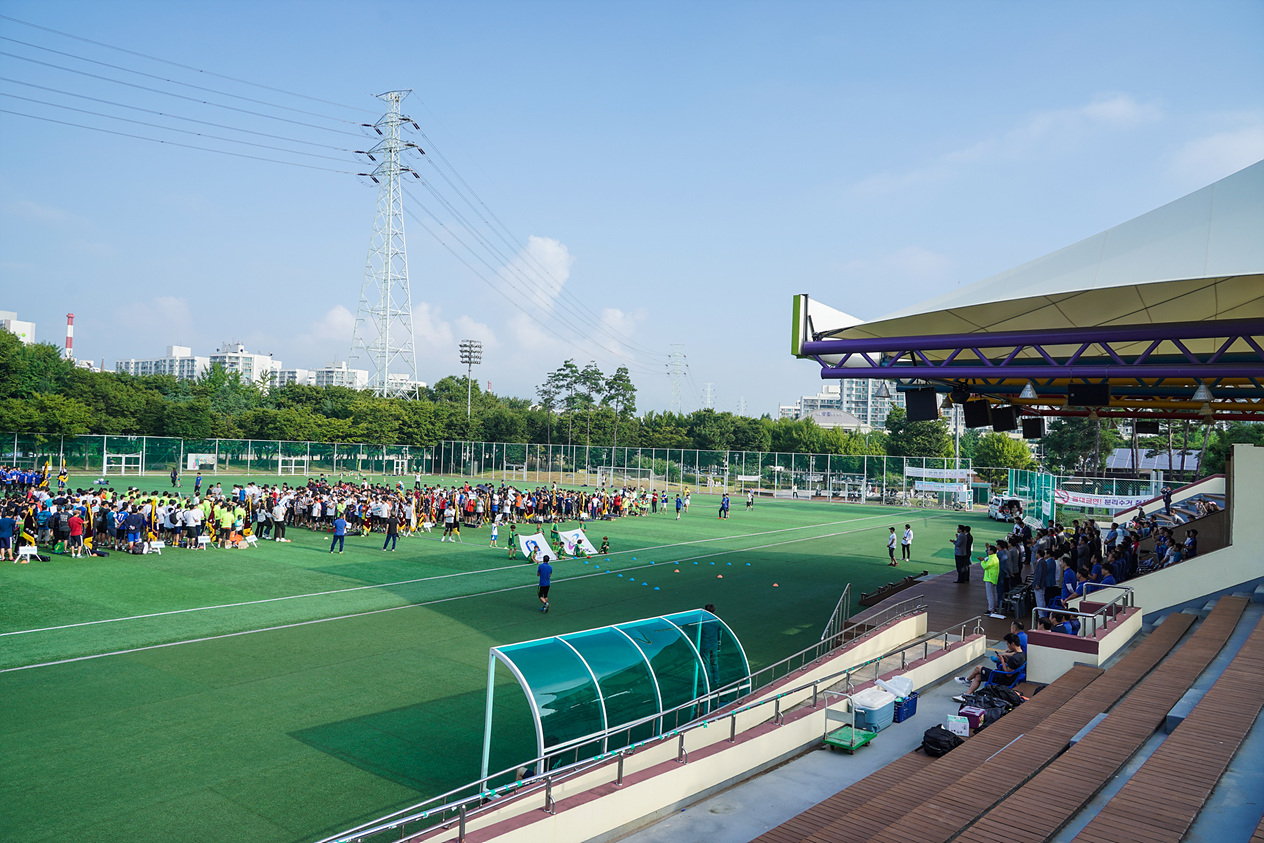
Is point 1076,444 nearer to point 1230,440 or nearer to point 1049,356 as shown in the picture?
point 1230,440

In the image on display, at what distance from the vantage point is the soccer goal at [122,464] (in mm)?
47094

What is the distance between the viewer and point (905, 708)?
1009 centimetres

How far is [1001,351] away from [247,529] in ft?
76.5

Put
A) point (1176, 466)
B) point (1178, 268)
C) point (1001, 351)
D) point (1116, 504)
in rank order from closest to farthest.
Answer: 1. point (1178, 268)
2. point (1001, 351)
3. point (1116, 504)
4. point (1176, 466)

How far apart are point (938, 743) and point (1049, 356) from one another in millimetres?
7376

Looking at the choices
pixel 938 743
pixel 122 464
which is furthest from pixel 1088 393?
pixel 122 464

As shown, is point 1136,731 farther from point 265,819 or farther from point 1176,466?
point 1176,466

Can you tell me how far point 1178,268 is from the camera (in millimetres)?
9516

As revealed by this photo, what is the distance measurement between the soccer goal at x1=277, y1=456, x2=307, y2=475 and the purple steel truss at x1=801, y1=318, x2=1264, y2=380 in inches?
2047

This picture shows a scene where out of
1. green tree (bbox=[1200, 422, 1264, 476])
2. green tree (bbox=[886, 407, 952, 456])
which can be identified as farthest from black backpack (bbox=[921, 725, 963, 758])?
green tree (bbox=[886, 407, 952, 456])

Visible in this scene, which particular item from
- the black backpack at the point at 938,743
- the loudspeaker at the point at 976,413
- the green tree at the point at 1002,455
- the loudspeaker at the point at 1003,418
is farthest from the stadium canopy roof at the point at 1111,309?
the green tree at the point at 1002,455

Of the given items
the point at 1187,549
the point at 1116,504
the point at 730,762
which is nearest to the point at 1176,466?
the point at 1116,504

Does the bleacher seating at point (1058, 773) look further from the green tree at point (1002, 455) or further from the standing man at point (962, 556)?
the green tree at point (1002, 455)

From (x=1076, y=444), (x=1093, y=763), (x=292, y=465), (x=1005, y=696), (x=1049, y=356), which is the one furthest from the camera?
(x=1076, y=444)
